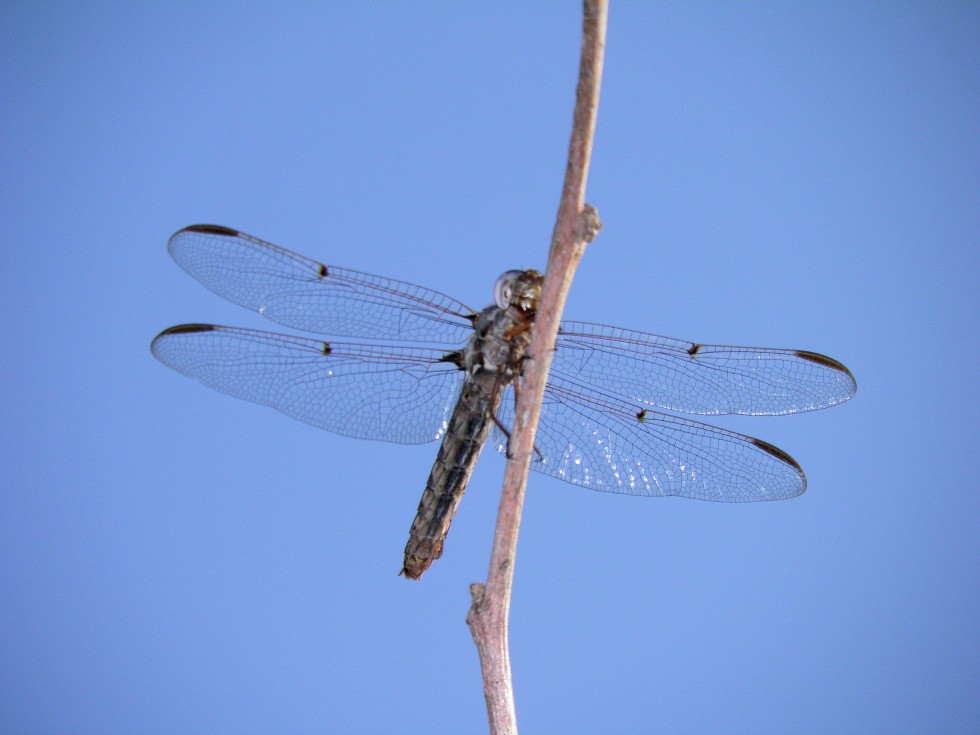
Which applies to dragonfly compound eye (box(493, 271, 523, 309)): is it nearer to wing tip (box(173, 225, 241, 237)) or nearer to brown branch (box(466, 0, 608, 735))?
brown branch (box(466, 0, 608, 735))

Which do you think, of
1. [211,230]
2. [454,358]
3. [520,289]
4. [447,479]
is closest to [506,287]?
[520,289]

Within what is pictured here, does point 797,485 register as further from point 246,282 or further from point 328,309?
point 246,282

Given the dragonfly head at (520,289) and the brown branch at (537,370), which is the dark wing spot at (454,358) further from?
the brown branch at (537,370)

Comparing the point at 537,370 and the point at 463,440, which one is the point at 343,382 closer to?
the point at 463,440

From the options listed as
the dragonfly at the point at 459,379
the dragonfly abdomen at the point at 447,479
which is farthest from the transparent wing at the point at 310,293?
the dragonfly abdomen at the point at 447,479

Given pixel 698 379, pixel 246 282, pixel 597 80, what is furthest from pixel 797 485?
pixel 246 282

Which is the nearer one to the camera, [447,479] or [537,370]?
[537,370]

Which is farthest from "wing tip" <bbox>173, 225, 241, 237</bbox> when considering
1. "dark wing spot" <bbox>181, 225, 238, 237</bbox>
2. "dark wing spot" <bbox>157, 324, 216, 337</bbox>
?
"dark wing spot" <bbox>157, 324, 216, 337</bbox>
